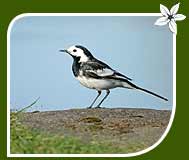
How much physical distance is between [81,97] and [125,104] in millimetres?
166

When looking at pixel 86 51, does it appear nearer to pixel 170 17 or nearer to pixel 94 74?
pixel 94 74

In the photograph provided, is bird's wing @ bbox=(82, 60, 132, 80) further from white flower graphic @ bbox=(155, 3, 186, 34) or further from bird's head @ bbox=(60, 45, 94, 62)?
white flower graphic @ bbox=(155, 3, 186, 34)

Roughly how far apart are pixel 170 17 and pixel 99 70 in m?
0.33

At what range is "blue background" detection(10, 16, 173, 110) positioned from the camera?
379 centimetres

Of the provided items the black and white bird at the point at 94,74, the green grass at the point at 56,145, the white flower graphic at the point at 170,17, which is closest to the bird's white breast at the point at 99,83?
the black and white bird at the point at 94,74

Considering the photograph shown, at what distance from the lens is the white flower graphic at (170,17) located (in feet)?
12.4

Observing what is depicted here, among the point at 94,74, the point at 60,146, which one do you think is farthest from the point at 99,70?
the point at 60,146

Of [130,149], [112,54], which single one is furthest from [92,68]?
[130,149]

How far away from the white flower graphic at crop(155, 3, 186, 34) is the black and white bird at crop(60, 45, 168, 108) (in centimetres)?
24

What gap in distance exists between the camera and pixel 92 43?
3.79 m

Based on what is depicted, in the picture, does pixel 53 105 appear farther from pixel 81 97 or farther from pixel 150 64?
pixel 150 64

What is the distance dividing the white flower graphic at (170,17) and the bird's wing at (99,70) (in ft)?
0.81

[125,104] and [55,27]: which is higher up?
[55,27]

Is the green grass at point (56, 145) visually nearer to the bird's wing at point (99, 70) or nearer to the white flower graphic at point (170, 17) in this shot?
the bird's wing at point (99, 70)
